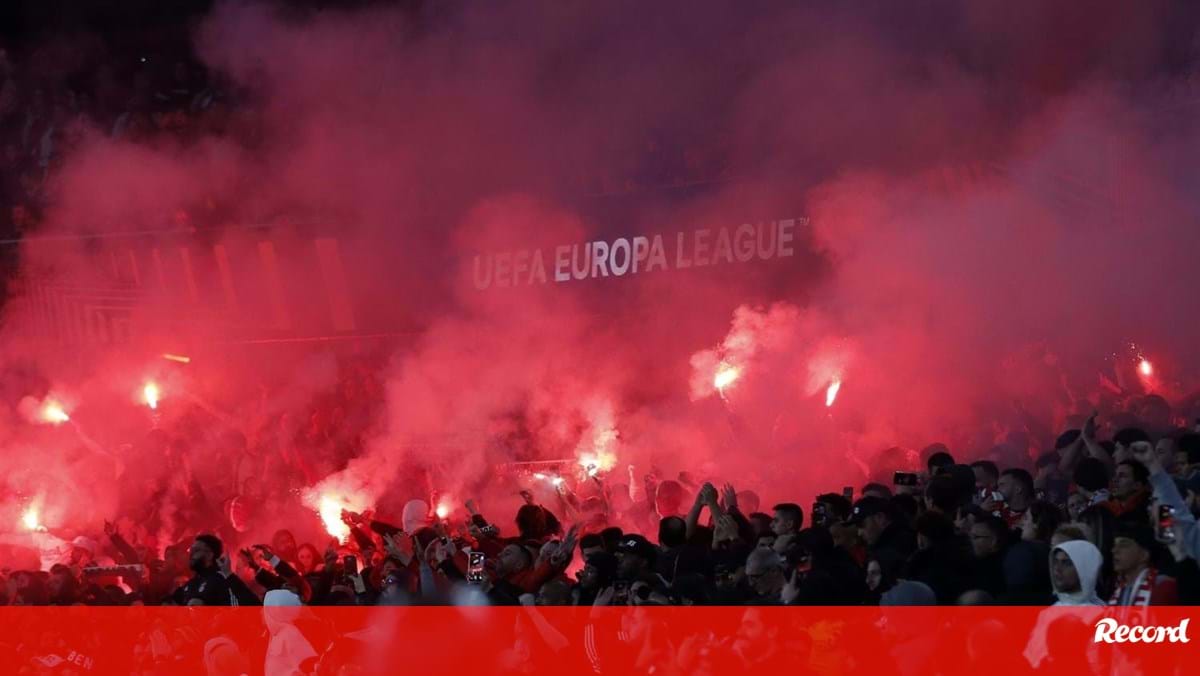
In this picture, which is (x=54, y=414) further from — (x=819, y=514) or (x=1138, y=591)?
(x=1138, y=591)

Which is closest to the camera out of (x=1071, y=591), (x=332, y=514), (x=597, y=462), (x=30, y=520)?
(x=1071, y=591)

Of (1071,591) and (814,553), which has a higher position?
(814,553)

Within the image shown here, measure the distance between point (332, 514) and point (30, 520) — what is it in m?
2.33

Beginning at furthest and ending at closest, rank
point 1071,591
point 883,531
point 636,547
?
point 636,547, point 883,531, point 1071,591

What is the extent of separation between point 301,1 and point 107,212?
2150mm

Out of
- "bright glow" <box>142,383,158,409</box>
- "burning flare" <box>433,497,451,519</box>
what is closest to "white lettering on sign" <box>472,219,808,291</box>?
"burning flare" <box>433,497,451,519</box>

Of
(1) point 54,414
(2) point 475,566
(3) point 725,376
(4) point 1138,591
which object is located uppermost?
(1) point 54,414

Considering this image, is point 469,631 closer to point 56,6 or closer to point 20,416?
point 20,416

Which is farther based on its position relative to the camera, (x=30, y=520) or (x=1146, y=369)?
(x=30, y=520)

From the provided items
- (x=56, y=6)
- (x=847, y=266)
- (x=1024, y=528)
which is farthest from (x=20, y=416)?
(x=1024, y=528)

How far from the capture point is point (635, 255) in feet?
31.7

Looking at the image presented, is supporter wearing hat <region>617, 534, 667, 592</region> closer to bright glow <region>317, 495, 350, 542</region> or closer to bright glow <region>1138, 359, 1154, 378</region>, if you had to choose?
bright glow <region>1138, 359, 1154, 378</region>

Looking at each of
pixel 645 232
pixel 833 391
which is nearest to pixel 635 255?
pixel 645 232

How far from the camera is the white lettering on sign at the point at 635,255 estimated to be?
9.06 meters
